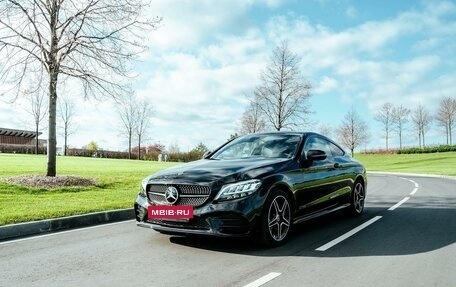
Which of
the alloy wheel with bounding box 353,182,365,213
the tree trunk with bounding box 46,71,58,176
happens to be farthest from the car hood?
the tree trunk with bounding box 46,71,58,176

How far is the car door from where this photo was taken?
642cm

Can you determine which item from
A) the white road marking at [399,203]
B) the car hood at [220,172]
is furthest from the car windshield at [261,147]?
the white road marking at [399,203]

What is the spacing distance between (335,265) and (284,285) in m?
1.01

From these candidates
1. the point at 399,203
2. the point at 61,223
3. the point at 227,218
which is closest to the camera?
the point at 227,218

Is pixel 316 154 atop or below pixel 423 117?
below

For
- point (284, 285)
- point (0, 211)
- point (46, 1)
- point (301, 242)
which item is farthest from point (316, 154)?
point (46, 1)

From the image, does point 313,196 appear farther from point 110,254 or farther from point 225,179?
point 110,254

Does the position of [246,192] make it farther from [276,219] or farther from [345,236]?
[345,236]

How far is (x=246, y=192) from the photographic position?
5332 mm

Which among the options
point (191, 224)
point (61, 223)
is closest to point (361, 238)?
point (191, 224)

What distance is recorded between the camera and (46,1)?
14.5m

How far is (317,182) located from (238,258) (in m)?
2.28

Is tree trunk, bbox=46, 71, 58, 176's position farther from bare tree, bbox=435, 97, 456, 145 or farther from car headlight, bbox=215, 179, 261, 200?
bare tree, bbox=435, 97, 456, 145

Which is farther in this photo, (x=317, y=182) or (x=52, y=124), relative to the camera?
(x=52, y=124)
